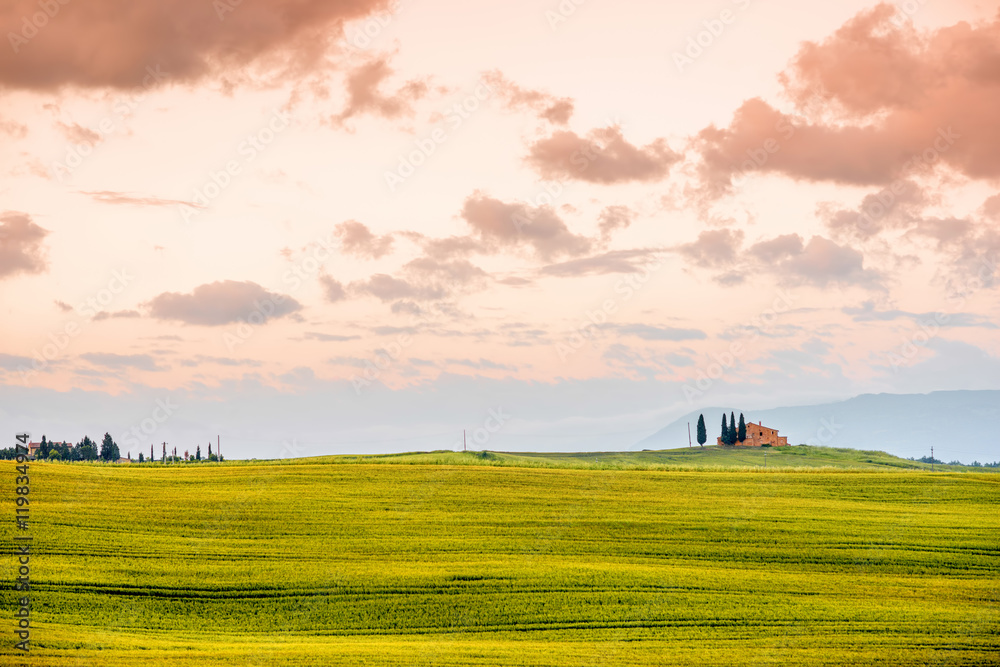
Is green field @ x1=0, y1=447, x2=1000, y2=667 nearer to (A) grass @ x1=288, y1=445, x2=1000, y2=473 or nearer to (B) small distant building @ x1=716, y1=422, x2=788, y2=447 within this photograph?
(A) grass @ x1=288, y1=445, x2=1000, y2=473

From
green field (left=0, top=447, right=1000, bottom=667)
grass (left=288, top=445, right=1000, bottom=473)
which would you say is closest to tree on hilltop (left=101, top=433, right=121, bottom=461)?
grass (left=288, top=445, right=1000, bottom=473)

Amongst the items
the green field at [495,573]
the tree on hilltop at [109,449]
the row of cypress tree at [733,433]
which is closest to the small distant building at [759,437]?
the row of cypress tree at [733,433]

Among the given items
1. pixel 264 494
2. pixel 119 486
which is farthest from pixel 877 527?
pixel 119 486

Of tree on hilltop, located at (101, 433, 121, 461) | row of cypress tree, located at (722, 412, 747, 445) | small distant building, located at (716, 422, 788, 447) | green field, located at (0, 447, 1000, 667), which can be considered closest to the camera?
green field, located at (0, 447, 1000, 667)

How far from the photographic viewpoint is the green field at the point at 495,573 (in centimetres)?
2678

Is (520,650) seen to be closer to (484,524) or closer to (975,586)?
(484,524)

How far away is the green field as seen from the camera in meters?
26.8

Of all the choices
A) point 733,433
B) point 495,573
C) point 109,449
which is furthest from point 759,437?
point 109,449

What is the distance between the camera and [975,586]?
3406 cm

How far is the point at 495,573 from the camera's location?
34031 mm

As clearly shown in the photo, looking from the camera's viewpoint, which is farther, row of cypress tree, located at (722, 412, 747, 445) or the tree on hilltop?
the tree on hilltop

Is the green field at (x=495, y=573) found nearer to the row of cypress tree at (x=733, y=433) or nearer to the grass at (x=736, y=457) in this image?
the grass at (x=736, y=457)

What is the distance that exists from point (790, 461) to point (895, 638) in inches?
3427

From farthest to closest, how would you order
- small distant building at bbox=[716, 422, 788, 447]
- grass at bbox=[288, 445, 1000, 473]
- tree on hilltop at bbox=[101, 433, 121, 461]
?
tree on hilltop at bbox=[101, 433, 121, 461], small distant building at bbox=[716, 422, 788, 447], grass at bbox=[288, 445, 1000, 473]
